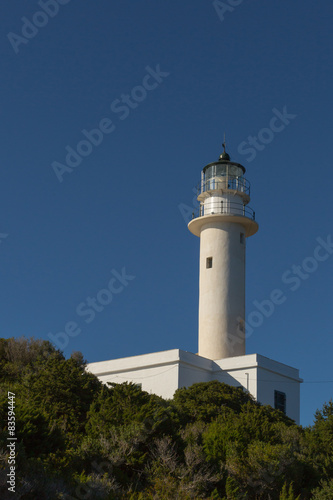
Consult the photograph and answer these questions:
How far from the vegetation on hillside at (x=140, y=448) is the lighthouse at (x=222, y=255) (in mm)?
5783

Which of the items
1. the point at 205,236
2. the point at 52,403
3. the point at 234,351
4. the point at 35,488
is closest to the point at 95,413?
the point at 52,403

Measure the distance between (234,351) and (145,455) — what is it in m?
11.6

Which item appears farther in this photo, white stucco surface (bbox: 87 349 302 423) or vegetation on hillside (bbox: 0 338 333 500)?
white stucco surface (bbox: 87 349 302 423)

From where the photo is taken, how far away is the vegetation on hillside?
11.9 metres

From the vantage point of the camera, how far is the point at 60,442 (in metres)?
13.6

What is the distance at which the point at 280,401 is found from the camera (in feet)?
77.0

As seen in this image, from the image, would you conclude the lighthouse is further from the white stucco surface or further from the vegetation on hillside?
the vegetation on hillside

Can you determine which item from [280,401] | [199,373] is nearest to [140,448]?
[199,373]

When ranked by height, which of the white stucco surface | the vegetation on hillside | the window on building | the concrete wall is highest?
the concrete wall

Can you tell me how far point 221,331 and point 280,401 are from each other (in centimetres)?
335

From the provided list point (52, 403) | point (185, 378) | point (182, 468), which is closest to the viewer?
point (182, 468)

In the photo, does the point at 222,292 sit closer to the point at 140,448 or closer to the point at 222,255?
the point at 222,255

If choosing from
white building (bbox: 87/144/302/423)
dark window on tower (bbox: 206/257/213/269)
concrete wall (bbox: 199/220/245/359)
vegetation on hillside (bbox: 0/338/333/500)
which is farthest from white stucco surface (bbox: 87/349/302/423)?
dark window on tower (bbox: 206/257/213/269)

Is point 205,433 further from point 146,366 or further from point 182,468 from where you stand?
point 146,366
